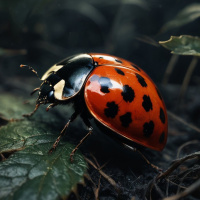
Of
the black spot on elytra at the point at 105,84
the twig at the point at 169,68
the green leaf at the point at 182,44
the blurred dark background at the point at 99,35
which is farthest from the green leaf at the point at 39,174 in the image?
the twig at the point at 169,68

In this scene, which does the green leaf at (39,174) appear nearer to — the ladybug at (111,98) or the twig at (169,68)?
the ladybug at (111,98)

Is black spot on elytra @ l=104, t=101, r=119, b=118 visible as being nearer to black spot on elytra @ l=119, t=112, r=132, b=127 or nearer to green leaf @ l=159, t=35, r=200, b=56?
black spot on elytra @ l=119, t=112, r=132, b=127

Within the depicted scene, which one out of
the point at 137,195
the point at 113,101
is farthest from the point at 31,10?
the point at 137,195

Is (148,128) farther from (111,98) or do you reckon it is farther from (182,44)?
(182,44)

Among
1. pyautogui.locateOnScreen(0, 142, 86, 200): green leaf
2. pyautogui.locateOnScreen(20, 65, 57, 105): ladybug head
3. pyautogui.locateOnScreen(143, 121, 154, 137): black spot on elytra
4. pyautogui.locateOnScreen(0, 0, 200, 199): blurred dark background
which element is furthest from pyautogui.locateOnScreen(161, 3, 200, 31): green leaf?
pyautogui.locateOnScreen(0, 142, 86, 200): green leaf

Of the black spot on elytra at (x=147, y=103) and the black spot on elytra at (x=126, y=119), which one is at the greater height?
the black spot on elytra at (x=147, y=103)

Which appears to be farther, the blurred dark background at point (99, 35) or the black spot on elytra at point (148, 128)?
the blurred dark background at point (99, 35)

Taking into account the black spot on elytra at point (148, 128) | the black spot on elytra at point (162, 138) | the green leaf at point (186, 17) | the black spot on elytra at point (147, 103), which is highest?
the green leaf at point (186, 17)
